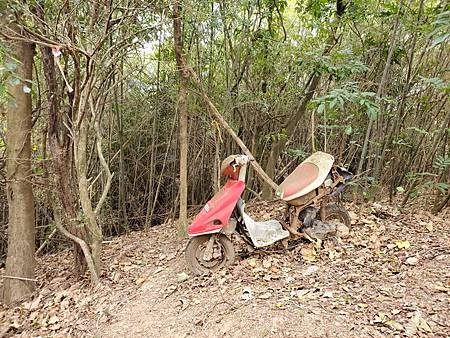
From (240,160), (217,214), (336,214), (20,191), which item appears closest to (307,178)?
(336,214)

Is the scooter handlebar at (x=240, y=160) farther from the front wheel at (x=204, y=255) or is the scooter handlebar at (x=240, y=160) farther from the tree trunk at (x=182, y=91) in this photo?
the tree trunk at (x=182, y=91)

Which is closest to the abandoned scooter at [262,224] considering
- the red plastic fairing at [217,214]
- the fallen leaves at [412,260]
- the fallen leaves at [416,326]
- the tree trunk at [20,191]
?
the red plastic fairing at [217,214]

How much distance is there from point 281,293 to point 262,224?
0.91 meters

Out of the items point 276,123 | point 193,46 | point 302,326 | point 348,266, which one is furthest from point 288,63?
point 302,326

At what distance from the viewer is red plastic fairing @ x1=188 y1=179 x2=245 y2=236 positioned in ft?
11.3

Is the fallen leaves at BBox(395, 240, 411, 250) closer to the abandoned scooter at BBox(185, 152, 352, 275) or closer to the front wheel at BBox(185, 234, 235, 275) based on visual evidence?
the abandoned scooter at BBox(185, 152, 352, 275)

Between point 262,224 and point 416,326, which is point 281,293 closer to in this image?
point 262,224

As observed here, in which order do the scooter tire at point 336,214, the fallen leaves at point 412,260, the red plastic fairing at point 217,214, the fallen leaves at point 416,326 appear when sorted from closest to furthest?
the fallen leaves at point 416,326 → the fallen leaves at point 412,260 → the red plastic fairing at point 217,214 → the scooter tire at point 336,214

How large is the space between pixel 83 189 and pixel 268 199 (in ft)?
9.90

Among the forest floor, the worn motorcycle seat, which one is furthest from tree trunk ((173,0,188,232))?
the worn motorcycle seat

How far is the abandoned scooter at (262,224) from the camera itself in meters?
3.53

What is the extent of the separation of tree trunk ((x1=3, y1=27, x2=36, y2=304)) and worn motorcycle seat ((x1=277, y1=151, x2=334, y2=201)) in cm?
286

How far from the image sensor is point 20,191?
425cm

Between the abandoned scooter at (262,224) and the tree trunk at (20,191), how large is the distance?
6.87ft
